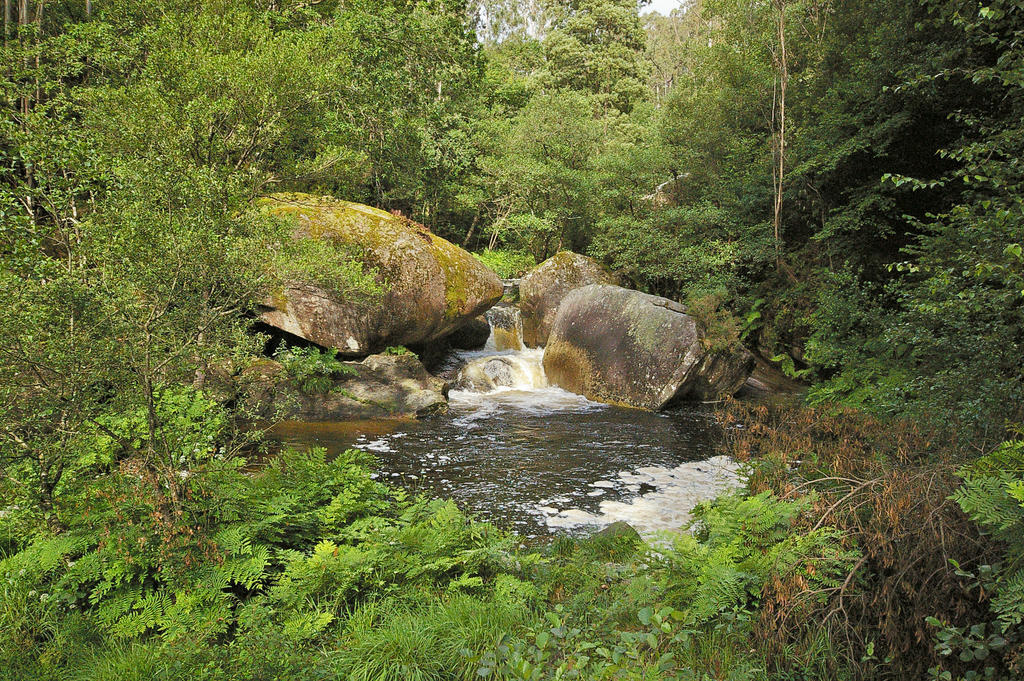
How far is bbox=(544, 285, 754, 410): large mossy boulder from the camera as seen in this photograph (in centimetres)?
1197

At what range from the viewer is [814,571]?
314 centimetres

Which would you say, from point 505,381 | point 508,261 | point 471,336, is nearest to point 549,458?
point 505,381

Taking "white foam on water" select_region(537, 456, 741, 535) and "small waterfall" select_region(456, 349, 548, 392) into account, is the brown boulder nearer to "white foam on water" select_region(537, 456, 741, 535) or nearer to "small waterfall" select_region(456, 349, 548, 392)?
"small waterfall" select_region(456, 349, 548, 392)

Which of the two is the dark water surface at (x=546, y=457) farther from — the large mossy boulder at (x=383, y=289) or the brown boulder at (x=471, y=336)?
the brown boulder at (x=471, y=336)

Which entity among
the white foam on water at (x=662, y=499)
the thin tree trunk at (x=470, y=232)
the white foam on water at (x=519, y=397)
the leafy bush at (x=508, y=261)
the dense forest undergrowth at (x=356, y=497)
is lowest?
the white foam on water at (x=662, y=499)

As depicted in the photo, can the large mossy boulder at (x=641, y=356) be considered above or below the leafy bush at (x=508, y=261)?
below

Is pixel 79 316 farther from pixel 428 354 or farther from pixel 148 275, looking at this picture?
pixel 428 354

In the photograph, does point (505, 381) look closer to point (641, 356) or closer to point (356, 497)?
point (641, 356)

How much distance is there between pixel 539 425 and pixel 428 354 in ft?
16.1

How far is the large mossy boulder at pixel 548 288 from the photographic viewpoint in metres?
16.7

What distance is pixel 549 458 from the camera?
29.4 feet

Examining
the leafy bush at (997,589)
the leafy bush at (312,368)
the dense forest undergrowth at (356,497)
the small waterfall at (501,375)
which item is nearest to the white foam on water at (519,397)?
the small waterfall at (501,375)

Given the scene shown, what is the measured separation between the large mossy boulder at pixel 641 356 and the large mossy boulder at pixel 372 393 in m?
3.54

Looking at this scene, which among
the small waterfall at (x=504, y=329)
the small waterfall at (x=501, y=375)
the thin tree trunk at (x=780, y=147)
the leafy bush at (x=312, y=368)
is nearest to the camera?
the leafy bush at (x=312, y=368)
